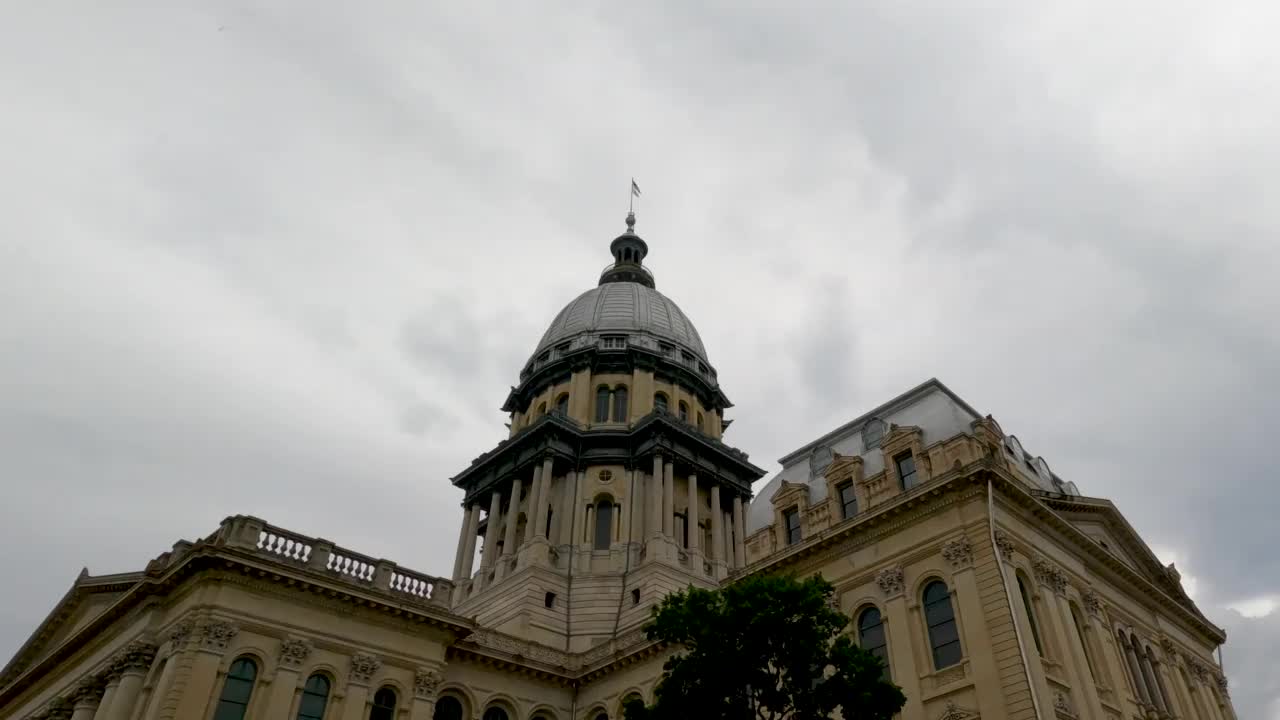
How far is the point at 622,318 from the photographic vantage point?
63562 mm

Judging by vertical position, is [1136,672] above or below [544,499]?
below

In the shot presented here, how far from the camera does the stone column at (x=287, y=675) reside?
28797mm

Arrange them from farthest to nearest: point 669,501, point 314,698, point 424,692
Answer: point 669,501 → point 424,692 → point 314,698

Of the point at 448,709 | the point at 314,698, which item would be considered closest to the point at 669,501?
the point at 448,709

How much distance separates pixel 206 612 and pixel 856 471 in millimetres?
23724

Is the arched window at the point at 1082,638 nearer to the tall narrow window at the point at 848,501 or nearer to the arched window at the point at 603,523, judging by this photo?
the tall narrow window at the point at 848,501

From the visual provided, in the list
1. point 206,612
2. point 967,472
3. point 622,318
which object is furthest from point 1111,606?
point 622,318

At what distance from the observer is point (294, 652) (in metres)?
29.8

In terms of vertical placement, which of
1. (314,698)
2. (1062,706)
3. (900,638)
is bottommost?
(1062,706)

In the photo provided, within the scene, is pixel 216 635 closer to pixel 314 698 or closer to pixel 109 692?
pixel 314 698

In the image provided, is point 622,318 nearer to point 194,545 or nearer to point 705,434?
point 705,434

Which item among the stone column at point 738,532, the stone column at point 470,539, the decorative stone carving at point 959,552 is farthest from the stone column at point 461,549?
the decorative stone carving at point 959,552

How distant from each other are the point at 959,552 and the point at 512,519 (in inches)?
1213

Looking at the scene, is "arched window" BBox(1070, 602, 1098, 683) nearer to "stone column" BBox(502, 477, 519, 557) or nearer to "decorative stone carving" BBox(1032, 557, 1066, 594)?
"decorative stone carving" BBox(1032, 557, 1066, 594)
